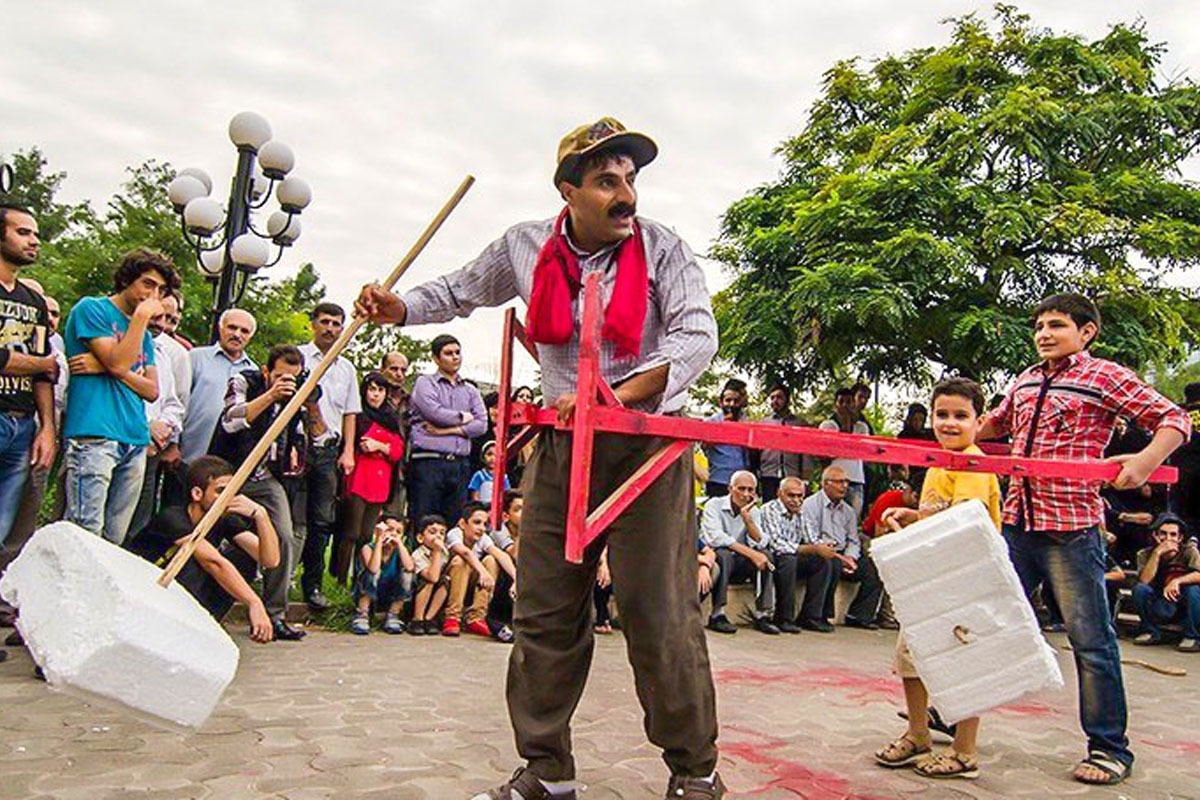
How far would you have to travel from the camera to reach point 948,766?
3.72 m

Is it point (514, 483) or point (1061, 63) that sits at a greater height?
point (1061, 63)

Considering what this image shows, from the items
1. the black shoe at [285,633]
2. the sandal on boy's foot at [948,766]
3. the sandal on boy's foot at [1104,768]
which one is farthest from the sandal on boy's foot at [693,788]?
the black shoe at [285,633]

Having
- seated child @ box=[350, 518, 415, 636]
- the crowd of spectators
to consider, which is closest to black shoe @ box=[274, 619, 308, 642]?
the crowd of spectators

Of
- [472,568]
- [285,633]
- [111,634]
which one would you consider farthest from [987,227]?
[111,634]

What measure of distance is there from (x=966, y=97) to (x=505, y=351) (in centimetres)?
1088

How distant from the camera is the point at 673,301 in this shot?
9.81ft

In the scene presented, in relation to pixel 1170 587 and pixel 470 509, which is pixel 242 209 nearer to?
pixel 470 509

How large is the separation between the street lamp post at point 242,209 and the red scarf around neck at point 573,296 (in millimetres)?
6694

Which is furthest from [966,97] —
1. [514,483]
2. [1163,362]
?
[514,483]

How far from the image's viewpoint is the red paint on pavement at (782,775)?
3424mm

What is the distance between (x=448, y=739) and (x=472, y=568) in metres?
3.31

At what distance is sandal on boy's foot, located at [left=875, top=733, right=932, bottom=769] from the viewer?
→ 3.88 meters

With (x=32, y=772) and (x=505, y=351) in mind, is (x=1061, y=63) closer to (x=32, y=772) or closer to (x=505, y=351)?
(x=505, y=351)

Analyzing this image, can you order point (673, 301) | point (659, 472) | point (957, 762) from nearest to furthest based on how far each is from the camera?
point (659, 472) → point (673, 301) → point (957, 762)
